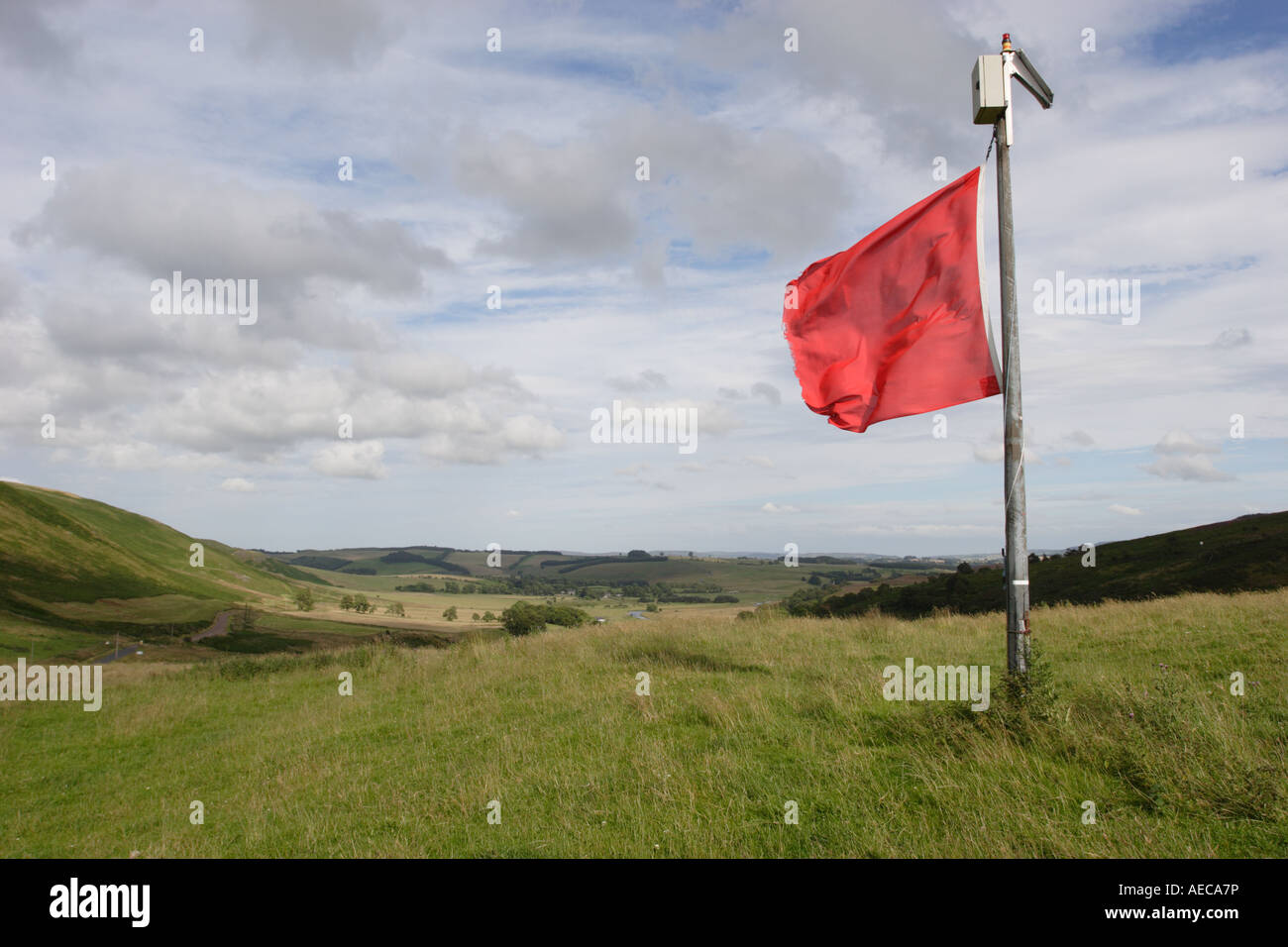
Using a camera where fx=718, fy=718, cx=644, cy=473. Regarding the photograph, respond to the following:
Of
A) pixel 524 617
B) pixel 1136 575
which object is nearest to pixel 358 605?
pixel 524 617

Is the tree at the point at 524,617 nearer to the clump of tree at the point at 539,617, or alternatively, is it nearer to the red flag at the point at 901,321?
the clump of tree at the point at 539,617

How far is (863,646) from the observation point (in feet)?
52.8

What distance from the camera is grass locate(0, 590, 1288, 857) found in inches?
237

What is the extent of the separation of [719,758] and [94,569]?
161 m

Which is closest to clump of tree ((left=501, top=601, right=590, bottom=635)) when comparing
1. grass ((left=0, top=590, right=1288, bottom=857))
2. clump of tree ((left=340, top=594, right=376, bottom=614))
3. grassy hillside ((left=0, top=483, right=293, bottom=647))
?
grass ((left=0, top=590, right=1288, bottom=857))

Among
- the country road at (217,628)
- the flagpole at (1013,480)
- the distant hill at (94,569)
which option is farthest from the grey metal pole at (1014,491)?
the distant hill at (94,569)

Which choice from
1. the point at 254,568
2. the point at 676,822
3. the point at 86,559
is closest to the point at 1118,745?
the point at 676,822

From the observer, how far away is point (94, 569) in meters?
132

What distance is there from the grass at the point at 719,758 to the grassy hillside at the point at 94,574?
7255cm

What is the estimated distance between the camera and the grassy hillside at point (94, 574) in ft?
349

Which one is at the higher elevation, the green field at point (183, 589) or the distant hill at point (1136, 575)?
the distant hill at point (1136, 575)

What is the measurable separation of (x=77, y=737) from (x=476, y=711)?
30.3 feet

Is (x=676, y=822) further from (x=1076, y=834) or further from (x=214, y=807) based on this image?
(x=214, y=807)

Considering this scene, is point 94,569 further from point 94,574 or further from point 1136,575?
point 1136,575
